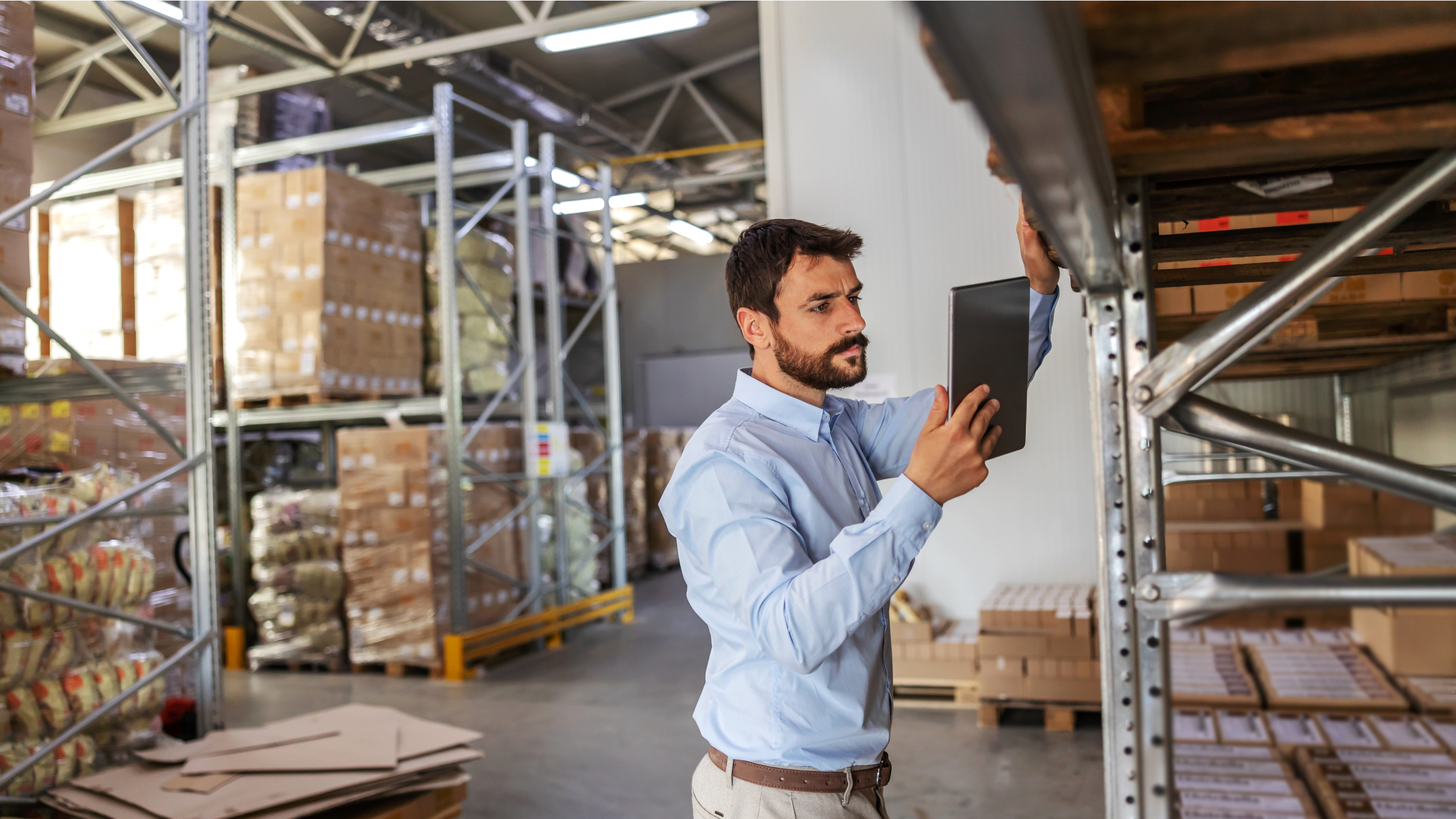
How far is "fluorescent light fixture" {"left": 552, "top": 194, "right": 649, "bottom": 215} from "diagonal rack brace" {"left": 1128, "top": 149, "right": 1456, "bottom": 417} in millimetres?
12214

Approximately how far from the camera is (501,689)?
692cm

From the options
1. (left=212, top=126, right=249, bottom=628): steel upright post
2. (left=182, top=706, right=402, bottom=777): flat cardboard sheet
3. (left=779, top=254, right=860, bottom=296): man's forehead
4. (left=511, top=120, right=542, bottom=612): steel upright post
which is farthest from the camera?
(left=511, top=120, right=542, bottom=612): steel upright post

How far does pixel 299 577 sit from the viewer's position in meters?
7.68

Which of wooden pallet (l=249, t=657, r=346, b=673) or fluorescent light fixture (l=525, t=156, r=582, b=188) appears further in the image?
fluorescent light fixture (l=525, t=156, r=582, b=188)

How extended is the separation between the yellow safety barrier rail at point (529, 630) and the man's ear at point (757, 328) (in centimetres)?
574

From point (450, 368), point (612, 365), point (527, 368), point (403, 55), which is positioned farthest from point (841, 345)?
point (403, 55)

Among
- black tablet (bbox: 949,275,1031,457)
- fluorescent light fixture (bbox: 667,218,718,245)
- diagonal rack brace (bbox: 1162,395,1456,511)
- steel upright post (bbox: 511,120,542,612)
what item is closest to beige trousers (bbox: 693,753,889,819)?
black tablet (bbox: 949,275,1031,457)

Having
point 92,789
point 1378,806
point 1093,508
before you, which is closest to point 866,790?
point 1378,806

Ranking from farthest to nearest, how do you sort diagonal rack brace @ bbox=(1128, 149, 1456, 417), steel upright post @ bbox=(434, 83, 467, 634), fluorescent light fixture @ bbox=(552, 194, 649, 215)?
fluorescent light fixture @ bbox=(552, 194, 649, 215)
steel upright post @ bbox=(434, 83, 467, 634)
diagonal rack brace @ bbox=(1128, 149, 1456, 417)

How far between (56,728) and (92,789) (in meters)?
0.34

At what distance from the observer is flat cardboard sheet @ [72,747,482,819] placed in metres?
3.62

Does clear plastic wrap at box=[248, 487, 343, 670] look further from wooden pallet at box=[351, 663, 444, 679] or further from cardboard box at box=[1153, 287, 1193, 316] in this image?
cardboard box at box=[1153, 287, 1193, 316]

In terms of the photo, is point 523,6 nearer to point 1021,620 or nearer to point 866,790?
point 1021,620

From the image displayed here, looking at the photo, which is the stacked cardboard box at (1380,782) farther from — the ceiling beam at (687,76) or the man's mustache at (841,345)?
the ceiling beam at (687,76)
